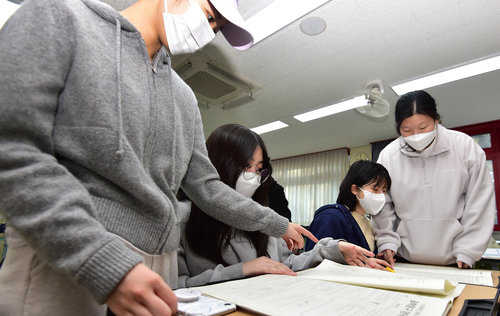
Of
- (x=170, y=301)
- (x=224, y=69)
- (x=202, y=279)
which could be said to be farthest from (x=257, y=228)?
(x=224, y=69)

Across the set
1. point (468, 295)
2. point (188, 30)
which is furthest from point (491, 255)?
point (188, 30)

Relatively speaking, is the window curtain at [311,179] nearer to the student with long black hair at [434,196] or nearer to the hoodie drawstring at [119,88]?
the student with long black hair at [434,196]

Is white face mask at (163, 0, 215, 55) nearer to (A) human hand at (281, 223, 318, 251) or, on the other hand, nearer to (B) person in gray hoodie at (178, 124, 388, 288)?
(B) person in gray hoodie at (178, 124, 388, 288)

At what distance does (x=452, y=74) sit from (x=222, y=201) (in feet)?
12.0

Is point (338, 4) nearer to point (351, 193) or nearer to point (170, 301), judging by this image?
point (351, 193)

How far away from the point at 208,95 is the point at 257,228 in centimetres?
300

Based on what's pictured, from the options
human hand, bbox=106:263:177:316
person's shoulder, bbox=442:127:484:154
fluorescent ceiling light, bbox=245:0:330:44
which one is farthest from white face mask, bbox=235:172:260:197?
fluorescent ceiling light, bbox=245:0:330:44

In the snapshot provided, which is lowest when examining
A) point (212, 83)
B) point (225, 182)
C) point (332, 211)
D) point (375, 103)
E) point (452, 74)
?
point (332, 211)

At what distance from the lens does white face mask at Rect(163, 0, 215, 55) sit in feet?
2.30

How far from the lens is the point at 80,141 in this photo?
49 cm

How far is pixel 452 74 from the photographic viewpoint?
128 inches

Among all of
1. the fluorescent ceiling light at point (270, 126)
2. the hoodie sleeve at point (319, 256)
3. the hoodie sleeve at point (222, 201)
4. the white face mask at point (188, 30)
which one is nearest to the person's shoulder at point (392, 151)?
the hoodie sleeve at point (319, 256)

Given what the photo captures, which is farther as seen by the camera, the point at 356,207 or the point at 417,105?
the point at 356,207

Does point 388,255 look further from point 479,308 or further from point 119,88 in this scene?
point 119,88
